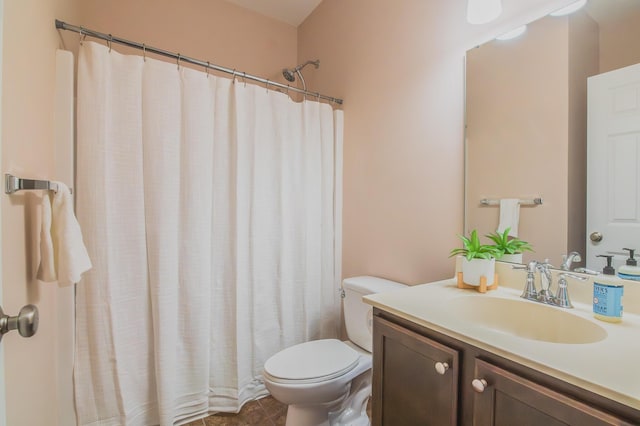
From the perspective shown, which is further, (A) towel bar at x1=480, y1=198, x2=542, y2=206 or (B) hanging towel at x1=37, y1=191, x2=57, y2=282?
(A) towel bar at x1=480, y1=198, x2=542, y2=206

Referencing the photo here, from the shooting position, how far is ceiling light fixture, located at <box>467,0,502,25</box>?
120 cm

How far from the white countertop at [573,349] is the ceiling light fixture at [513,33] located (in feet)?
3.56

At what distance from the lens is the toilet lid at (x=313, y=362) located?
1.35 metres

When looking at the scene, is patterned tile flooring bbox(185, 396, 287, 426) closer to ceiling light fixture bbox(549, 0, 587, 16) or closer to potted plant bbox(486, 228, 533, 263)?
potted plant bbox(486, 228, 533, 263)

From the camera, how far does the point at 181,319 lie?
162 cm

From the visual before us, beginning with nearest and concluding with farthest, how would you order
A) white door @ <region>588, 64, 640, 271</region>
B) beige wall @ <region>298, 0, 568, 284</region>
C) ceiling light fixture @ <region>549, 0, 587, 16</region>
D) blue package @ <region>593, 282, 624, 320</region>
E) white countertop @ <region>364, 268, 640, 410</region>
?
1. white countertop @ <region>364, 268, 640, 410</region>
2. blue package @ <region>593, 282, 624, 320</region>
3. white door @ <region>588, 64, 640, 271</region>
4. ceiling light fixture @ <region>549, 0, 587, 16</region>
5. beige wall @ <region>298, 0, 568, 284</region>

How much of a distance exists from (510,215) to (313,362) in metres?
1.14

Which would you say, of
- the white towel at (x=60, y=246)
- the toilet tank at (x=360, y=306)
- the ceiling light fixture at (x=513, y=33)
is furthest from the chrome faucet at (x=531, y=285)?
the white towel at (x=60, y=246)

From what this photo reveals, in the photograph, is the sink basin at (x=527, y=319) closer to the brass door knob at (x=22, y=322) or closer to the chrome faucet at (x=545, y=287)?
the chrome faucet at (x=545, y=287)

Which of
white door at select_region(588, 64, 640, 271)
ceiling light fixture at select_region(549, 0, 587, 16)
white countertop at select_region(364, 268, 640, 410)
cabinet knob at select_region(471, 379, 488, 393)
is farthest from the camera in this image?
ceiling light fixture at select_region(549, 0, 587, 16)

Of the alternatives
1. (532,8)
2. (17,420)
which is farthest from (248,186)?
(532,8)

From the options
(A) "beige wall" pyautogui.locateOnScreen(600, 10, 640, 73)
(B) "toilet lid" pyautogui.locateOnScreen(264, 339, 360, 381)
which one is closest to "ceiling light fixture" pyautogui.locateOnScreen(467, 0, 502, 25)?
(A) "beige wall" pyautogui.locateOnScreen(600, 10, 640, 73)

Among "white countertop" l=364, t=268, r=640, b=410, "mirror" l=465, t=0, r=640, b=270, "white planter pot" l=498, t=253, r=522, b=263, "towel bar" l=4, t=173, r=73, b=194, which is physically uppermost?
"mirror" l=465, t=0, r=640, b=270

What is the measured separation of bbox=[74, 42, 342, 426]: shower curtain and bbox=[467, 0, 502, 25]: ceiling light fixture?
104cm
